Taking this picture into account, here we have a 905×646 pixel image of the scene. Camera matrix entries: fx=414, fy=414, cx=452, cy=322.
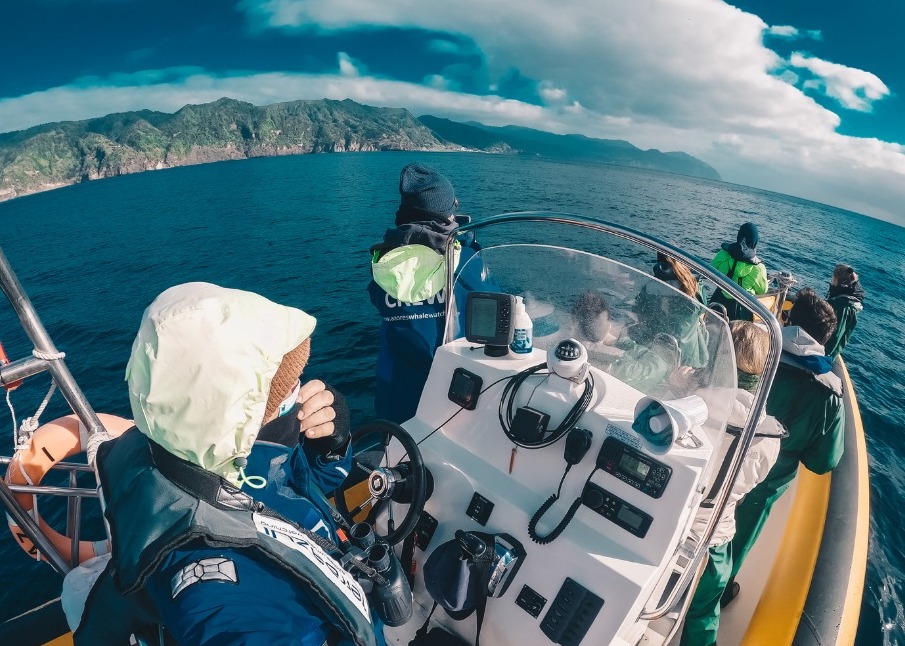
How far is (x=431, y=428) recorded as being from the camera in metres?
2.60

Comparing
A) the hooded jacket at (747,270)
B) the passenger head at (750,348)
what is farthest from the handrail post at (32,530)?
the hooded jacket at (747,270)

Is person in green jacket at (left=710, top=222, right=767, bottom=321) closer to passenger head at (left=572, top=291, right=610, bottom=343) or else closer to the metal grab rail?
passenger head at (left=572, top=291, right=610, bottom=343)

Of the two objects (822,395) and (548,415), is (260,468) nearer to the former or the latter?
(548,415)

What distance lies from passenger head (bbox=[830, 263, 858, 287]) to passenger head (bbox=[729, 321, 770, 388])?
15.2ft

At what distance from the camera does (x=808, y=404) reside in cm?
262

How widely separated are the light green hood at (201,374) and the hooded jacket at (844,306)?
6.95 m

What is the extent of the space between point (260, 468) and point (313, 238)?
22.2 meters

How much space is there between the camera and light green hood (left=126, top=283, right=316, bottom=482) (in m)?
1.10

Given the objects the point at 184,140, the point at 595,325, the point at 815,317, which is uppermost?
the point at 815,317

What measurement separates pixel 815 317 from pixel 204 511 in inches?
165

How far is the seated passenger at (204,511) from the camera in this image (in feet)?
3.51

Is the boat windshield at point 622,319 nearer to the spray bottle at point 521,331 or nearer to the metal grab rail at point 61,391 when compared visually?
the spray bottle at point 521,331

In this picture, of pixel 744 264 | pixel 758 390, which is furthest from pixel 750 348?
pixel 744 264

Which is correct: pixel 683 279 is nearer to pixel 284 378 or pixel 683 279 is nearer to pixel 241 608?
pixel 284 378
